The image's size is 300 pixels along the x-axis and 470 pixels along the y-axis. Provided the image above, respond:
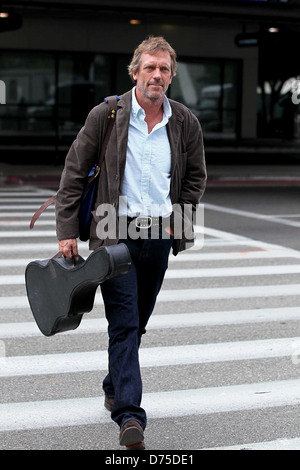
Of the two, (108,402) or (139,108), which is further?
(108,402)

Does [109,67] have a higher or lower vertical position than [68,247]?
higher

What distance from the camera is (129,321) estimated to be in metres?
4.53

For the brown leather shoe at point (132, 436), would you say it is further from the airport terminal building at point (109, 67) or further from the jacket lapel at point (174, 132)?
the airport terminal building at point (109, 67)

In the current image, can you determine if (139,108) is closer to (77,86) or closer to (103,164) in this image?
(103,164)

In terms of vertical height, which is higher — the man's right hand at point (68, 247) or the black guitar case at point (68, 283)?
the man's right hand at point (68, 247)

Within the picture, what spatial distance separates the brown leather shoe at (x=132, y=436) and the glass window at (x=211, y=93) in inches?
1027

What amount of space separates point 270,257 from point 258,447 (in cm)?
618

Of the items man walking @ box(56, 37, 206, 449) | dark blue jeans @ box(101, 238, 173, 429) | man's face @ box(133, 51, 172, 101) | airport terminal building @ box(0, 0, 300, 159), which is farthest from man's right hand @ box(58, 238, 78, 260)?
airport terminal building @ box(0, 0, 300, 159)

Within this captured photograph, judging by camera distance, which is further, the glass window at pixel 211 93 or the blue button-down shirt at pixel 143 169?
the glass window at pixel 211 93

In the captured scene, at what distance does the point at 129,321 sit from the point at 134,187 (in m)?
0.70

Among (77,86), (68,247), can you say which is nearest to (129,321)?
(68,247)

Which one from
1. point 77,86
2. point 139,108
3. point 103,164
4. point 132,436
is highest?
point 77,86

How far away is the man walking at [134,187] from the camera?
4527 millimetres

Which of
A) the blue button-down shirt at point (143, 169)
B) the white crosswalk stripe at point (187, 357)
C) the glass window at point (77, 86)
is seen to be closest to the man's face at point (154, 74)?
the blue button-down shirt at point (143, 169)
